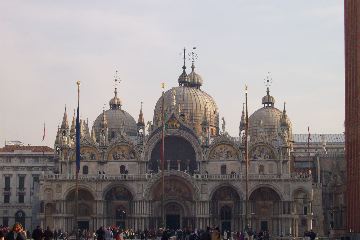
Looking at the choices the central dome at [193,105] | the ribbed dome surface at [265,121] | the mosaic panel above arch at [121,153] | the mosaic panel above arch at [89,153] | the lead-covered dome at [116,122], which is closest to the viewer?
the mosaic panel above arch at [121,153]

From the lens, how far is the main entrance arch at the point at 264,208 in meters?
89.4

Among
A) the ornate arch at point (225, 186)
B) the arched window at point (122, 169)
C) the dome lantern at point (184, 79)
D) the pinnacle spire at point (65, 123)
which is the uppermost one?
the dome lantern at point (184, 79)

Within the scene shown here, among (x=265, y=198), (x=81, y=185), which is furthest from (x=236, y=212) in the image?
(x=81, y=185)

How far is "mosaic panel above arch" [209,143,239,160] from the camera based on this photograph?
301 ft

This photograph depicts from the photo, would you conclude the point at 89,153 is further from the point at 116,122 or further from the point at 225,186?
the point at 116,122

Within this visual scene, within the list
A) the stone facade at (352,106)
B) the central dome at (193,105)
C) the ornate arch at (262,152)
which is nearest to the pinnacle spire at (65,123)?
the central dome at (193,105)

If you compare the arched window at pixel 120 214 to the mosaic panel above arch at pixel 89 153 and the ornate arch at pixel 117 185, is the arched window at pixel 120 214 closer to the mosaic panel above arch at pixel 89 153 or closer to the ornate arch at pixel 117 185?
the ornate arch at pixel 117 185

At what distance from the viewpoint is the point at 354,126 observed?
6000 cm

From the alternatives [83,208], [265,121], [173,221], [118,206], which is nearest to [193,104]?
[265,121]

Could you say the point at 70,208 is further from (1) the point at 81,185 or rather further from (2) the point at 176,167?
(2) the point at 176,167

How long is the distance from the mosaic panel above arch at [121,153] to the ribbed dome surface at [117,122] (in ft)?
46.0

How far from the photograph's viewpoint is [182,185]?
90000 millimetres

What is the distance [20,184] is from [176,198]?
26.8 m

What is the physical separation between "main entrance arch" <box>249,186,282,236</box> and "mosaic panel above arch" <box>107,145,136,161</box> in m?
13.7
